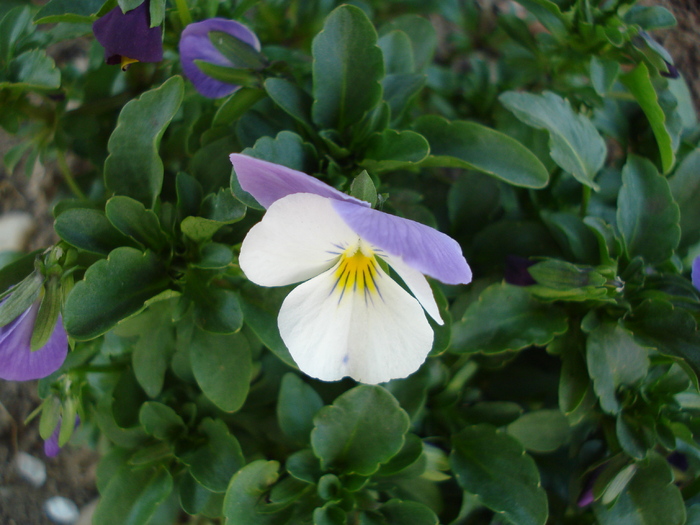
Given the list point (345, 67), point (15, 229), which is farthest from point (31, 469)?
point (345, 67)

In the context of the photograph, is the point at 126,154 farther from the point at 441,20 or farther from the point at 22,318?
the point at 441,20

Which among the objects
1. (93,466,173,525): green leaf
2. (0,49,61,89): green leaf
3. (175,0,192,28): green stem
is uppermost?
(175,0,192,28): green stem

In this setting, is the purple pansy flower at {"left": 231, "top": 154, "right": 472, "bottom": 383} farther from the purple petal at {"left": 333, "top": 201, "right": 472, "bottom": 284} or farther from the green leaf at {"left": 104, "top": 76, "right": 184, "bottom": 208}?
the green leaf at {"left": 104, "top": 76, "right": 184, "bottom": 208}

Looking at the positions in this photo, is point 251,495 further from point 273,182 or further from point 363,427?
point 273,182

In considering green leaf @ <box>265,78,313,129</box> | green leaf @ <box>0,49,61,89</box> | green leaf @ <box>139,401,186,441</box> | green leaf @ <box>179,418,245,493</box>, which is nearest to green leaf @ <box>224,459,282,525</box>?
green leaf @ <box>179,418,245,493</box>

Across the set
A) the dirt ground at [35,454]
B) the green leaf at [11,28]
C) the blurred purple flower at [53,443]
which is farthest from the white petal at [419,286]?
the dirt ground at [35,454]

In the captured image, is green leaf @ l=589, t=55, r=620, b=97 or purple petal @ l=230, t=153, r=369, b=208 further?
green leaf @ l=589, t=55, r=620, b=97
